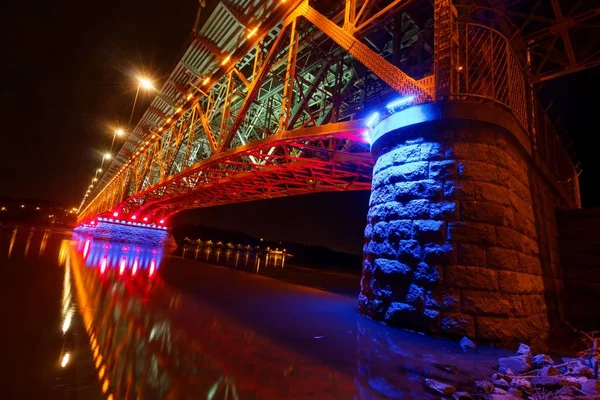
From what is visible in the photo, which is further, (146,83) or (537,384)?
(146,83)

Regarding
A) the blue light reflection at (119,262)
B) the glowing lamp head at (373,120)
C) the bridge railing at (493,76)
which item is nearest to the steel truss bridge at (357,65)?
the bridge railing at (493,76)

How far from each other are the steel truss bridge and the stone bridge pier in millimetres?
537

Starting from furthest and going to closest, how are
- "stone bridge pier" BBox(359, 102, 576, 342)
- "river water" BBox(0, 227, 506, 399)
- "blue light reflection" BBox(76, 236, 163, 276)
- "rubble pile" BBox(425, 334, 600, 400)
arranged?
"blue light reflection" BBox(76, 236, 163, 276) → "stone bridge pier" BBox(359, 102, 576, 342) → "rubble pile" BBox(425, 334, 600, 400) → "river water" BBox(0, 227, 506, 399)

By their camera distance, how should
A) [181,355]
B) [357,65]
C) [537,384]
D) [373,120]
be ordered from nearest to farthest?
[537,384] < [181,355] < [373,120] < [357,65]

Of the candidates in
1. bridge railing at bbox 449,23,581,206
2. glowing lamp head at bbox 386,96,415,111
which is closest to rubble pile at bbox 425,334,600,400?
bridge railing at bbox 449,23,581,206

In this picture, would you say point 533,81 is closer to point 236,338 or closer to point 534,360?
point 534,360

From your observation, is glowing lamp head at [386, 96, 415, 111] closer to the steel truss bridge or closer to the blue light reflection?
the steel truss bridge

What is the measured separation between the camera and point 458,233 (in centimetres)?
411

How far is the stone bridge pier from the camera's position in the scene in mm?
3930

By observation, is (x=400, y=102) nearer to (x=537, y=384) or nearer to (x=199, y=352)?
(x=537, y=384)

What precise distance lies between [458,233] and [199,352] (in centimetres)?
365

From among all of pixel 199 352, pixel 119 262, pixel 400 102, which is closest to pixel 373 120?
pixel 400 102

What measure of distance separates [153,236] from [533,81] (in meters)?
32.9

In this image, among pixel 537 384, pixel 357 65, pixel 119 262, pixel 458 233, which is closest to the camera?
pixel 537 384
